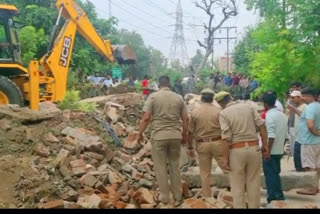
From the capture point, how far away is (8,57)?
38.6 ft

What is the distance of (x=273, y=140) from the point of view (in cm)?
659

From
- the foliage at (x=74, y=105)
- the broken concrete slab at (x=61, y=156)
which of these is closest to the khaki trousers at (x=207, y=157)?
the broken concrete slab at (x=61, y=156)

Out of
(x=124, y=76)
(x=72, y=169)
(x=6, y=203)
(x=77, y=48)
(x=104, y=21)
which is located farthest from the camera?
(x=124, y=76)

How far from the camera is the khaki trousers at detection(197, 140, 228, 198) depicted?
21.8ft

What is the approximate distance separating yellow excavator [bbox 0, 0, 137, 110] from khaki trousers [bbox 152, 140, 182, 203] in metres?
5.68

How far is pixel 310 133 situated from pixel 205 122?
1751 millimetres

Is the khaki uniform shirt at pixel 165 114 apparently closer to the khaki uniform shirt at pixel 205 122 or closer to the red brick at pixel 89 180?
the khaki uniform shirt at pixel 205 122

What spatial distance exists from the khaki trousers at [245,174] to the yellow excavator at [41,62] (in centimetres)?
678

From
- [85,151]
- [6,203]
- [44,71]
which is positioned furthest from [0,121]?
[44,71]

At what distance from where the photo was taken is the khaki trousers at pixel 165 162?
21.7 feet

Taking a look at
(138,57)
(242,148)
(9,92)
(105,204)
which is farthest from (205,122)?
(138,57)

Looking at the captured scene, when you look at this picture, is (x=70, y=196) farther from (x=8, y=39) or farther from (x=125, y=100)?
(x=125, y=100)
